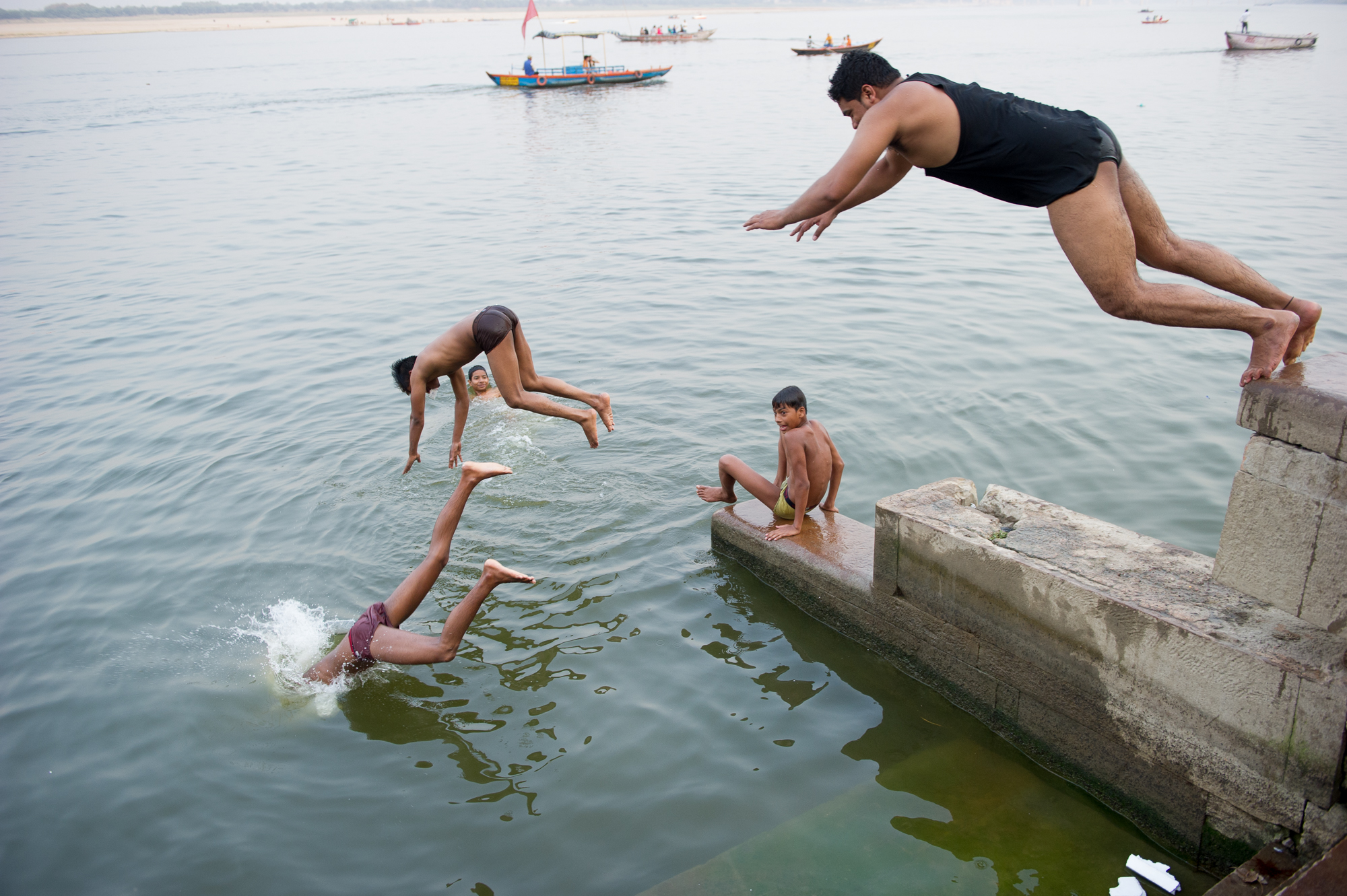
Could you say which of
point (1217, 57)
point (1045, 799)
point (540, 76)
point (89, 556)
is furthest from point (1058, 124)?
point (1217, 57)

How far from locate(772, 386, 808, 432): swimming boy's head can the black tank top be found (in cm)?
233

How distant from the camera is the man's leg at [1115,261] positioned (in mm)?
4102

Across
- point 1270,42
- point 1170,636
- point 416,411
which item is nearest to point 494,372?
point 416,411

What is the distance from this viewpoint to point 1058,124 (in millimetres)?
4121

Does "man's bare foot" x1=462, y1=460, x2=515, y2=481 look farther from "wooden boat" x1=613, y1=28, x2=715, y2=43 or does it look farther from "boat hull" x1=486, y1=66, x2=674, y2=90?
"wooden boat" x1=613, y1=28, x2=715, y2=43

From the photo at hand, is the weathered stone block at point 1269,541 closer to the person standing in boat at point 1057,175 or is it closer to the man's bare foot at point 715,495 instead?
the person standing in boat at point 1057,175

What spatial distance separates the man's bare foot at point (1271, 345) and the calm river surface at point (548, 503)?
2.26 metres

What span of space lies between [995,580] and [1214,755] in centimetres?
120

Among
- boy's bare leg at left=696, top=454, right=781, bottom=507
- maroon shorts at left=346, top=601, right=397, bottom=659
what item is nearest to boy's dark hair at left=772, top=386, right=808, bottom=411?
boy's bare leg at left=696, top=454, right=781, bottom=507

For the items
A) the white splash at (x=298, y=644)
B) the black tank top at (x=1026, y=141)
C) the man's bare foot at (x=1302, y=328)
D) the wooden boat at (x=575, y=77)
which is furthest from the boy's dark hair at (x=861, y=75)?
the wooden boat at (x=575, y=77)

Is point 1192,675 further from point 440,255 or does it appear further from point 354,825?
Answer: point 440,255

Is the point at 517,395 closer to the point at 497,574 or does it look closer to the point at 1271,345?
the point at 497,574

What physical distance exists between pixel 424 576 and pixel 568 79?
47873 mm

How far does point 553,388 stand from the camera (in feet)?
24.3
